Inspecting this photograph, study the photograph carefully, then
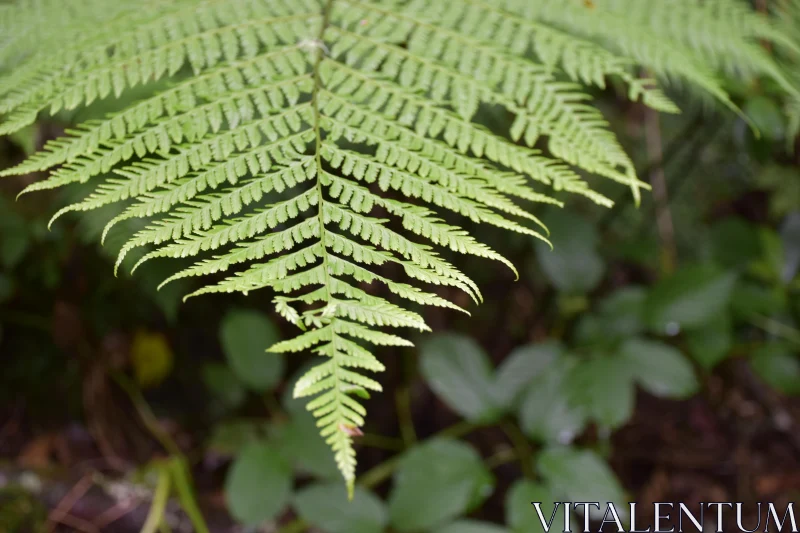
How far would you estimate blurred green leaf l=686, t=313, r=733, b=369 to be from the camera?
188 cm

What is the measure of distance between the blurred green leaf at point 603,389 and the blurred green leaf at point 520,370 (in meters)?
0.10

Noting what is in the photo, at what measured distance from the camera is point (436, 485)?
1.61 metres

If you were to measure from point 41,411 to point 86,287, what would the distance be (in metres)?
0.64

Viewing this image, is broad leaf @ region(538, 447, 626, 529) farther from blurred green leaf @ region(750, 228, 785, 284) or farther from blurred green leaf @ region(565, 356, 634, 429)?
blurred green leaf @ region(750, 228, 785, 284)

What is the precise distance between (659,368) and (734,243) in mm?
768

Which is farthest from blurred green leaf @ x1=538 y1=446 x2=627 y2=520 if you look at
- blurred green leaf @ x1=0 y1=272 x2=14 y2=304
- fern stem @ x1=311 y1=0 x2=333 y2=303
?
blurred green leaf @ x1=0 y1=272 x2=14 y2=304

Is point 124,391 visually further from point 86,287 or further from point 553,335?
point 553,335

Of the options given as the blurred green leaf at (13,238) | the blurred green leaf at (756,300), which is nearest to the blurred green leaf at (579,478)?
the blurred green leaf at (756,300)

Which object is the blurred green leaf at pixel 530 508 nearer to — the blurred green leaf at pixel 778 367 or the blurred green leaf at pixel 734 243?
the blurred green leaf at pixel 778 367

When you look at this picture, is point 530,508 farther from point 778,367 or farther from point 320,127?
Answer: point 320,127

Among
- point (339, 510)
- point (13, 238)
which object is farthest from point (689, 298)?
point (13, 238)

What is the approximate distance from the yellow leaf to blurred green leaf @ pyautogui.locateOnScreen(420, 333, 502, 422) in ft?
3.57

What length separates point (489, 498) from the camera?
7.01ft

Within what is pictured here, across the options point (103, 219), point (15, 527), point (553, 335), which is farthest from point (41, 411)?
point (553, 335)
